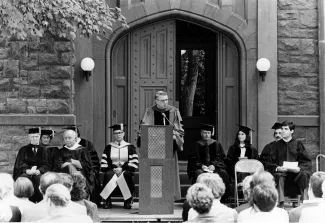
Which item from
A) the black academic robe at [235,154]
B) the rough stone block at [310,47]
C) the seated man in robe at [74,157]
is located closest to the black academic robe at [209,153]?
the black academic robe at [235,154]

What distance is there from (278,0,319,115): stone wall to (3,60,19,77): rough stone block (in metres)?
4.90

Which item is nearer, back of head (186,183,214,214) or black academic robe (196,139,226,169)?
back of head (186,183,214,214)

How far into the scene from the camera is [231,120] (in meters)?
14.2

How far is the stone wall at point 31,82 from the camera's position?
43.1 ft

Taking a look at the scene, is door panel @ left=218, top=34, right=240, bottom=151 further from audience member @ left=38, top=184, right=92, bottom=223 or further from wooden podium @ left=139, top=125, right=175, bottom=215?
audience member @ left=38, top=184, right=92, bottom=223

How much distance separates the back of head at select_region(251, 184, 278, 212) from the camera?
563 centimetres

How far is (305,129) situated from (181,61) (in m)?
3.44

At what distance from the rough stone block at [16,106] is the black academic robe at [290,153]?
179 inches

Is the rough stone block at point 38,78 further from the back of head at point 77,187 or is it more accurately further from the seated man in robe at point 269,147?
the back of head at point 77,187

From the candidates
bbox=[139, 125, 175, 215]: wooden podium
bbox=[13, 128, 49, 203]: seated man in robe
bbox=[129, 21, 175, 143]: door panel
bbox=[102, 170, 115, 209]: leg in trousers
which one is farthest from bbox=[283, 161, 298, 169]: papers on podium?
bbox=[13, 128, 49, 203]: seated man in robe

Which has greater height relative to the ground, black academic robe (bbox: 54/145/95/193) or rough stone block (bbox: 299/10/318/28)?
rough stone block (bbox: 299/10/318/28)

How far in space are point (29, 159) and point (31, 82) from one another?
156cm

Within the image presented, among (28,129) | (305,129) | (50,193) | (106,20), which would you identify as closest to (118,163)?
(28,129)

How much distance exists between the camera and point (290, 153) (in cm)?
1260
